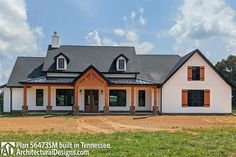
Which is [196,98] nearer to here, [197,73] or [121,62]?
[197,73]

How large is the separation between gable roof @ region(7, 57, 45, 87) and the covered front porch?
5.66 ft

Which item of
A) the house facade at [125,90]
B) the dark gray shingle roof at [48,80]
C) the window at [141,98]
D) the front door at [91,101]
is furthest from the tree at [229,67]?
the dark gray shingle roof at [48,80]

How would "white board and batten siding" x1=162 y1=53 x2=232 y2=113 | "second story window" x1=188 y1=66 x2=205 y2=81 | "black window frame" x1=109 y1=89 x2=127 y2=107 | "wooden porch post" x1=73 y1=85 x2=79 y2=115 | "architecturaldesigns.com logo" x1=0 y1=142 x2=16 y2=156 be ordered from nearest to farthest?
"architecturaldesigns.com logo" x1=0 y1=142 x2=16 y2=156 → "wooden porch post" x1=73 y1=85 x2=79 y2=115 → "white board and batten siding" x1=162 y1=53 x2=232 y2=113 → "second story window" x1=188 y1=66 x2=205 y2=81 → "black window frame" x1=109 y1=89 x2=127 y2=107

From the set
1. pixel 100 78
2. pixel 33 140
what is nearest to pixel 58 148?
pixel 33 140

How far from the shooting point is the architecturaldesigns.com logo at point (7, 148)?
34.3 ft

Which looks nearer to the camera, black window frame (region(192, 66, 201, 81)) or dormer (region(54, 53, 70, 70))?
black window frame (region(192, 66, 201, 81))

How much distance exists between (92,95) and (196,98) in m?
9.37

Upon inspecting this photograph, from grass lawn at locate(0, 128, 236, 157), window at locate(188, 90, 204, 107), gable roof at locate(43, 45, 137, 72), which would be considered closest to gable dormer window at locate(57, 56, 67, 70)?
gable roof at locate(43, 45, 137, 72)

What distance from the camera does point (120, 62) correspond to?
34.5 metres

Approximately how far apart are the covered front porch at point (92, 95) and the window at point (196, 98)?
3.00m

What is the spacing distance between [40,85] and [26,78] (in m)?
3.88

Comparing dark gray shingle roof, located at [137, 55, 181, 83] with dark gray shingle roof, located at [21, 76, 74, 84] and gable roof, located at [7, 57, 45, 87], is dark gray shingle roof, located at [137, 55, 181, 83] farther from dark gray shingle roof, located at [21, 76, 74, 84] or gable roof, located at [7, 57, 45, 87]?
gable roof, located at [7, 57, 45, 87]

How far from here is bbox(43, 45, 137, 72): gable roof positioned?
1356 inches

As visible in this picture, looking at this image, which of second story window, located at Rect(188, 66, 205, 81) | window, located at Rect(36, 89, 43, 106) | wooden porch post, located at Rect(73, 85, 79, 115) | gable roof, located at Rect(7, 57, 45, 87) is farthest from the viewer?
gable roof, located at Rect(7, 57, 45, 87)
